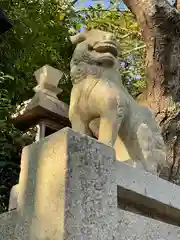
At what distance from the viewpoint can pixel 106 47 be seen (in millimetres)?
2309

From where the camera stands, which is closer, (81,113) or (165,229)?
(165,229)

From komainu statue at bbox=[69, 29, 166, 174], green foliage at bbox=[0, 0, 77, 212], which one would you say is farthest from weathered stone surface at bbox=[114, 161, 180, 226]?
green foliage at bbox=[0, 0, 77, 212]

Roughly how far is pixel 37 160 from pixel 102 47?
2.54 ft

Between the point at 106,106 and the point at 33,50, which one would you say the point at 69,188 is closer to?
the point at 106,106

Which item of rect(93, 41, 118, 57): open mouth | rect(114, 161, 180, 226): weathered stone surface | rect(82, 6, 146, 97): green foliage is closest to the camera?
rect(114, 161, 180, 226): weathered stone surface

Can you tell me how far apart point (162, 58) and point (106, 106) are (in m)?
2.11

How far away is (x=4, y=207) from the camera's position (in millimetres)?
3768

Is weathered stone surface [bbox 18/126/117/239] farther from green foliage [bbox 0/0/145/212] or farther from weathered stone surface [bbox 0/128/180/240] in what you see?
green foliage [bbox 0/0/145/212]

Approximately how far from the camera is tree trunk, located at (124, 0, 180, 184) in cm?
394

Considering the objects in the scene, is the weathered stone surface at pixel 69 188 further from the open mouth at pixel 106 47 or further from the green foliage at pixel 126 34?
the green foliage at pixel 126 34

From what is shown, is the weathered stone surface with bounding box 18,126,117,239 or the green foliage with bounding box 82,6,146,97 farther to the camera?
the green foliage with bounding box 82,6,146,97

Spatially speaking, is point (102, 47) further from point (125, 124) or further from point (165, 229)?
point (165, 229)

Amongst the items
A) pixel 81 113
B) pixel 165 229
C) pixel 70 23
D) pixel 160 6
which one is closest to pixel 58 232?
pixel 165 229

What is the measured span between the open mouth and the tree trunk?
5.41 ft
